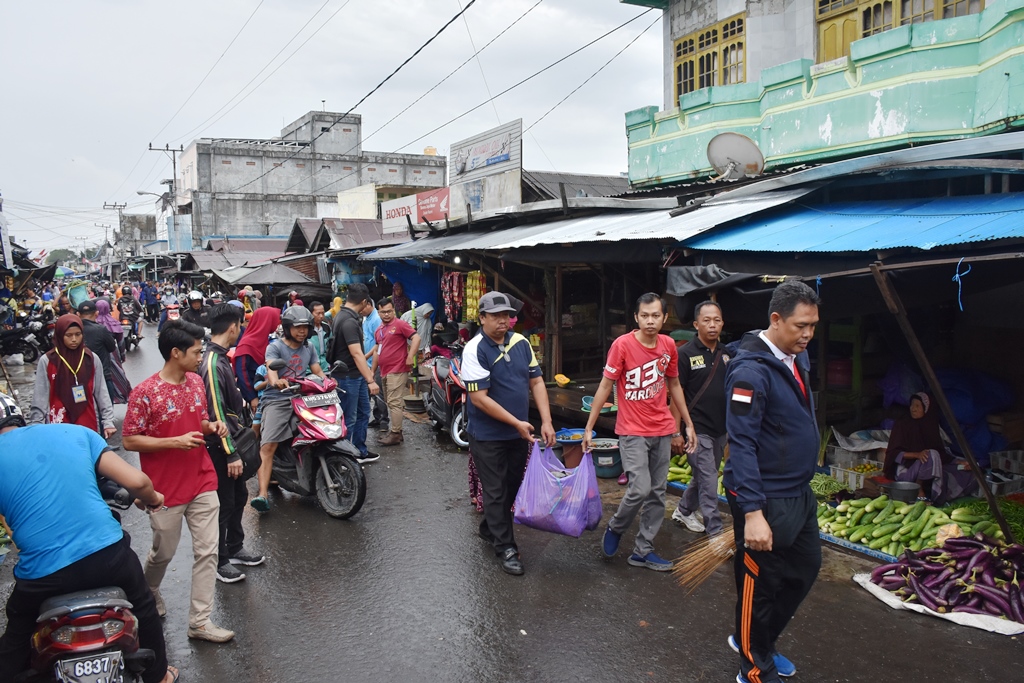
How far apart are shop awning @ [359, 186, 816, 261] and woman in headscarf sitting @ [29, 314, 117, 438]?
460cm

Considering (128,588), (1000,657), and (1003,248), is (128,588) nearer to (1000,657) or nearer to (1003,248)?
(1000,657)

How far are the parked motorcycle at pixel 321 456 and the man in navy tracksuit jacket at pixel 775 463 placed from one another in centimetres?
377

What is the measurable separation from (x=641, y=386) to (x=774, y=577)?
6.49 ft

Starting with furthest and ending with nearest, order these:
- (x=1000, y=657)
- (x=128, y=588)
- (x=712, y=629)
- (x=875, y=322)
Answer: (x=875, y=322) < (x=712, y=629) < (x=1000, y=657) < (x=128, y=588)

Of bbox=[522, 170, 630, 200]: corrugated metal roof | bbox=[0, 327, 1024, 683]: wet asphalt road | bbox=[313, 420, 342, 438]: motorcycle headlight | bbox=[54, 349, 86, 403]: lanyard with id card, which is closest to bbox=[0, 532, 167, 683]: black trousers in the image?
bbox=[0, 327, 1024, 683]: wet asphalt road

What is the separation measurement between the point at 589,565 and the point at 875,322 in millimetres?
4466

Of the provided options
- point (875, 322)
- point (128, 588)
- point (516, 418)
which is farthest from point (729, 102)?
point (128, 588)

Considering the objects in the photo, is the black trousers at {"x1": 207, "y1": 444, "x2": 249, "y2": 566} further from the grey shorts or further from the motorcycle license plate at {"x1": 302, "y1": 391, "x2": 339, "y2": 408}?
the motorcycle license plate at {"x1": 302, "y1": 391, "x2": 339, "y2": 408}

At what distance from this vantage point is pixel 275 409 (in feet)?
21.9

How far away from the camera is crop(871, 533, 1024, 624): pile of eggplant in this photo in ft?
14.9

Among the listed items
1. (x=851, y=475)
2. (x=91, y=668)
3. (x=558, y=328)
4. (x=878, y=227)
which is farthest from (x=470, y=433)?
(x=558, y=328)

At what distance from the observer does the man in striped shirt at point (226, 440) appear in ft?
15.6

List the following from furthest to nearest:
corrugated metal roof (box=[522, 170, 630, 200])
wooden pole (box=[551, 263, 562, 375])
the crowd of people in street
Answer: corrugated metal roof (box=[522, 170, 630, 200]), wooden pole (box=[551, 263, 562, 375]), the crowd of people in street

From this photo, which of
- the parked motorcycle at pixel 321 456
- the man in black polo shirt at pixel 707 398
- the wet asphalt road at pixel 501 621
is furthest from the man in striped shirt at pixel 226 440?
the man in black polo shirt at pixel 707 398
